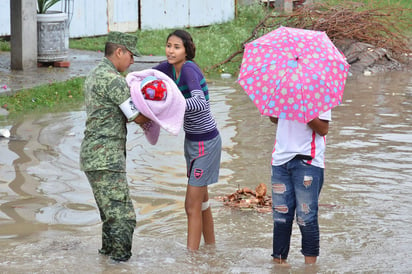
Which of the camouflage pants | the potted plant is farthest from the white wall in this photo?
the camouflage pants

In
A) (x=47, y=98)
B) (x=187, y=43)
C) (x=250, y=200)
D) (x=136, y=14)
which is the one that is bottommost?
(x=250, y=200)

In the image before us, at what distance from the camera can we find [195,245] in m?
5.73

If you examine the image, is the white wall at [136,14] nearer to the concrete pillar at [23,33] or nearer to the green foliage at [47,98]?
the concrete pillar at [23,33]

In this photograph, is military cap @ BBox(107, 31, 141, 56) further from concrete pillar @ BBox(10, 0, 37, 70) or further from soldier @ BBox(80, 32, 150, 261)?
concrete pillar @ BBox(10, 0, 37, 70)

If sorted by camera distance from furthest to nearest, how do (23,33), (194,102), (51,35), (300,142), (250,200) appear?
(51,35) → (23,33) → (250,200) → (194,102) → (300,142)

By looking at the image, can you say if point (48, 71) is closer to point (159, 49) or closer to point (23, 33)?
point (23, 33)

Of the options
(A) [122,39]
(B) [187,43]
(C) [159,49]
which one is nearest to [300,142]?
(B) [187,43]

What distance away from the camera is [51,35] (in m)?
13.4

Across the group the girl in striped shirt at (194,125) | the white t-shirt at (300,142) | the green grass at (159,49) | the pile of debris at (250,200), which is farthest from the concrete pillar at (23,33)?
the white t-shirt at (300,142)

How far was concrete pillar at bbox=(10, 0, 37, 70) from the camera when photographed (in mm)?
12922

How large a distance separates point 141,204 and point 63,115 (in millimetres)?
3831

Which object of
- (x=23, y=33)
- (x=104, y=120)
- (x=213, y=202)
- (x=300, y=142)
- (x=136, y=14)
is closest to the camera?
(x=300, y=142)

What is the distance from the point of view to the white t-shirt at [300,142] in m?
5.04

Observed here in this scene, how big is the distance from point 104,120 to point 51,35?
8.62 metres
